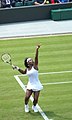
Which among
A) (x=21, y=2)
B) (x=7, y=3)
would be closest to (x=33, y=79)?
(x=7, y=3)

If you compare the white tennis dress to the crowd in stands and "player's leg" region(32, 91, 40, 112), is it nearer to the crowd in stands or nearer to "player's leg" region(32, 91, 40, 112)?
"player's leg" region(32, 91, 40, 112)

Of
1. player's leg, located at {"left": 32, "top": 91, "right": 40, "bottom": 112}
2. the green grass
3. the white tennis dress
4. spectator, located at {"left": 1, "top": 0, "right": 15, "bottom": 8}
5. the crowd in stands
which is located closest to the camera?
the white tennis dress

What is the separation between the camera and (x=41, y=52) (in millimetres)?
21547

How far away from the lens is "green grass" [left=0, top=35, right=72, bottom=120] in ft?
44.9

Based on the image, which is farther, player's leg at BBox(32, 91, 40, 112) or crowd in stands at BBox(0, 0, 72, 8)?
crowd in stands at BBox(0, 0, 72, 8)

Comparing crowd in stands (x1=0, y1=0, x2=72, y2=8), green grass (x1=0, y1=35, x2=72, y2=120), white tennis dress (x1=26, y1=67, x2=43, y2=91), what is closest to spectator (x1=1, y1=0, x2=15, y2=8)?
crowd in stands (x1=0, y1=0, x2=72, y2=8)

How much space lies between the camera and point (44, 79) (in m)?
17.1

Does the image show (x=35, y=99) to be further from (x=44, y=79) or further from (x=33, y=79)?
(x=44, y=79)

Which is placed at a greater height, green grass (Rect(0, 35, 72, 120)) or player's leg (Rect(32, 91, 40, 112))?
player's leg (Rect(32, 91, 40, 112))

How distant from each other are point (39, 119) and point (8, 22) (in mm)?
18230

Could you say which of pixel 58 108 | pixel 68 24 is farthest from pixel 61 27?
pixel 58 108

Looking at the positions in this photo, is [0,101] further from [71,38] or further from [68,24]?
[68,24]

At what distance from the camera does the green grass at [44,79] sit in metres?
13.7

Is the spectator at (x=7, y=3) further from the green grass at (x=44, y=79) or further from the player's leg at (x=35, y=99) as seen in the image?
the player's leg at (x=35, y=99)
